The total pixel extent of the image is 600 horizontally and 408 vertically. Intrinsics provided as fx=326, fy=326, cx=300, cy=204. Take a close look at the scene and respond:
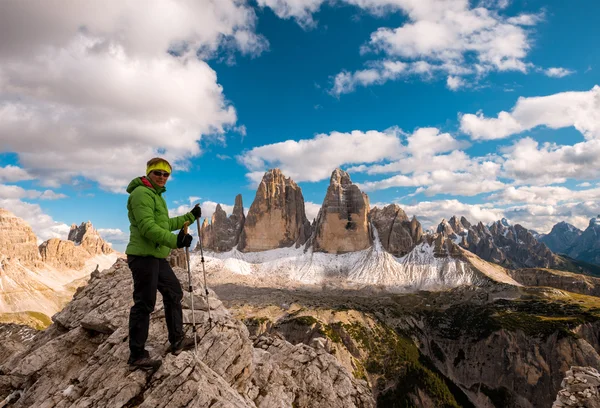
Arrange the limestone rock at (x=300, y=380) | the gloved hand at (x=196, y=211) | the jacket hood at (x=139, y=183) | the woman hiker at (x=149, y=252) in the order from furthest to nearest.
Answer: the limestone rock at (x=300, y=380) < the gloved hand at (x=196, y=211) < the jacket hood at (x=139, y=183) < the woman hiker at (x=149, y=252)

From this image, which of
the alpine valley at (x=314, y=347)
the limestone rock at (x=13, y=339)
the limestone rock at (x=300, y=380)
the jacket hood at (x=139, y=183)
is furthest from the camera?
the limestone rock at (x=13, y=339)

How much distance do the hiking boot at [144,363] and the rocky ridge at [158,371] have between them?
6.5 inches

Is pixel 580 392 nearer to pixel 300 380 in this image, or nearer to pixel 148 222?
pixel 300 380

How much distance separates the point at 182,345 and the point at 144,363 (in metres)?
1.68

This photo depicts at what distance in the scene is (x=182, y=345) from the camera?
10461 mm

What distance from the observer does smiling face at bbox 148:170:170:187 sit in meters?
9.88

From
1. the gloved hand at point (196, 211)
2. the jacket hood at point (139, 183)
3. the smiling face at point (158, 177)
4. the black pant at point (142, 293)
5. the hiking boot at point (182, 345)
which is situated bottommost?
the hiking boot at point (182, 345)

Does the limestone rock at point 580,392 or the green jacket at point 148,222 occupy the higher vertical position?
the green jacket at point 148,222

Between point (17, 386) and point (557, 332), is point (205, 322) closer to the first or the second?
point (17, 386)

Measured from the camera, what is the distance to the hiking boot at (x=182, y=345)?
1009 cm

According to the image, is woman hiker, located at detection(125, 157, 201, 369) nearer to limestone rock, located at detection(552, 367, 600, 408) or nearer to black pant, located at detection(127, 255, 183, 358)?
black pant, located at detection(127, 255, 183, 358)

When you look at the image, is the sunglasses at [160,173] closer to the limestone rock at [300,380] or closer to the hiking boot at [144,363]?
the hiking boot at [144,363]

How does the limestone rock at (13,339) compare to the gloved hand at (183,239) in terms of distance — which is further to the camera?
the limestone rock at (13,339)

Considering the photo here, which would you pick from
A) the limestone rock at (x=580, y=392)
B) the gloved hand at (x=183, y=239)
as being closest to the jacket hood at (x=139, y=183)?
the gloved hand at (x=183, y=239)
